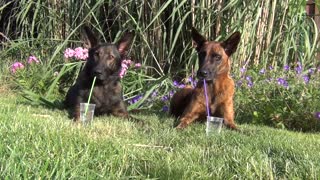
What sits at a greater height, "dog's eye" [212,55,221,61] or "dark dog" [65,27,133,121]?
"dog's eye" [212,55,221,61]

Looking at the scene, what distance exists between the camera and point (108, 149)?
10.2 ft

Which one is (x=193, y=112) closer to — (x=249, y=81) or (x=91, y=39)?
(x=249, y=81)

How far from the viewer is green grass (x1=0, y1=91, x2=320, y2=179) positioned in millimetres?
2602

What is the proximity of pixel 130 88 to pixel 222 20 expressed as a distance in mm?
1364

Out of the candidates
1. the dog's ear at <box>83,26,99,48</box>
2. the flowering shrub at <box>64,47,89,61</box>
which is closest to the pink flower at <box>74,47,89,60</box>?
the flowering shrub at <box>64,47,89,61</box>

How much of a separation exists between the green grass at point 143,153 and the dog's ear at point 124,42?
1417 mm

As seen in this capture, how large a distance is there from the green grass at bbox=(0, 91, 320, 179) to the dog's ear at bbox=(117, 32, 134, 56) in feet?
4.65

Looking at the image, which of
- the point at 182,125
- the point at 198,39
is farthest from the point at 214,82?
the point at 182,125

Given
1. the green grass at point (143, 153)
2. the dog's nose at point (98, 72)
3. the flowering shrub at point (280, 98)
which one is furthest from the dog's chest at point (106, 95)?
the flowering shrub at point (280, 98)

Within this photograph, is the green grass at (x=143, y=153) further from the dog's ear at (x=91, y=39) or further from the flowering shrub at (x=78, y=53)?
the flowering shrub at (x=78, y=53)

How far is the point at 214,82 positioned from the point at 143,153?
6.03 ft

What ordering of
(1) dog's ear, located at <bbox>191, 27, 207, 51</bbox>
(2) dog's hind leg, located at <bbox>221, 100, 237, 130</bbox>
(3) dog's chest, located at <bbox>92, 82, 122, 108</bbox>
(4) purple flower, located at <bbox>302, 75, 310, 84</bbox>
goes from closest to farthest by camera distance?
(2) dog's hind leg, located at <bbox>221, 100, 237, 130</bbox>
(1) dog's ear, located at <bbox>191, 27, 207, 51</bbox>
(3) dog's chest, located at <bbox>92, 82, 122, 108</bbox>
(4) purple flower, located at <bbox>302, 75, 310, 84</bbox>

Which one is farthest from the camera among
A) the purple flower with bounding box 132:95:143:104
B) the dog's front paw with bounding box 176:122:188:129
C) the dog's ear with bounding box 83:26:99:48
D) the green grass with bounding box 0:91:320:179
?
the purple flower with bounding box 132:95:143:104

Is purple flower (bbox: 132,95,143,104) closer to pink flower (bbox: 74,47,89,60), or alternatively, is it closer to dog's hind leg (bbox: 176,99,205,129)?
pink flower (bbox: 74,47,89,60)
